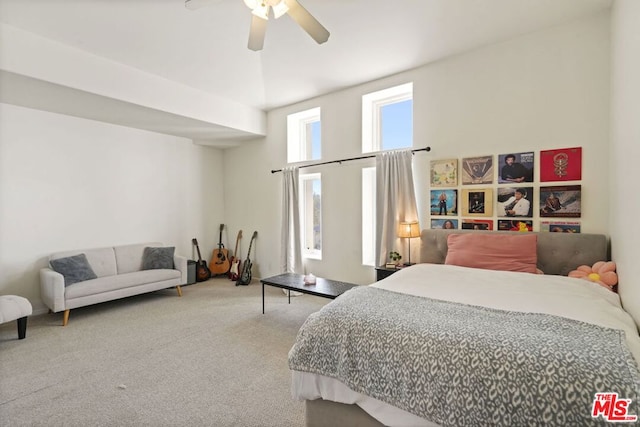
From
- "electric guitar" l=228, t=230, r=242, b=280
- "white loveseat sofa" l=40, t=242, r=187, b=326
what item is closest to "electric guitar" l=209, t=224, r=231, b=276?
"electric guitar" l=228, t=230, r=242, b=280

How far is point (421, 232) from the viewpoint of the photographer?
3.42 metres

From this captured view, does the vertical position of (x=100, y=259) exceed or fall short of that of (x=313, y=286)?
it exceeds it

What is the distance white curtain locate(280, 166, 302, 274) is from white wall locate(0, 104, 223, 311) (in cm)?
186

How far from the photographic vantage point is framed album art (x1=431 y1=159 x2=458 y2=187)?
327 centimetres

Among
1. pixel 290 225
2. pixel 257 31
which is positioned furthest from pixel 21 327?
pixel 257 31

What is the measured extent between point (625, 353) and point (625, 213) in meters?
1.26

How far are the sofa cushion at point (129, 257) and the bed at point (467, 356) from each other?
3737mm

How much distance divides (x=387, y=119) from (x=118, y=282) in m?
4.15

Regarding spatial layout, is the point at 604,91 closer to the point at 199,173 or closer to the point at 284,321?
the point at 284,321

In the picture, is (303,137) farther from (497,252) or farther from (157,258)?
Result: (497,252)

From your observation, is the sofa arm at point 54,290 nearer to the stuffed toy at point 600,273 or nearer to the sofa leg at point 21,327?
the sofa leg at point 21,327

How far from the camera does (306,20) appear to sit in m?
2.12

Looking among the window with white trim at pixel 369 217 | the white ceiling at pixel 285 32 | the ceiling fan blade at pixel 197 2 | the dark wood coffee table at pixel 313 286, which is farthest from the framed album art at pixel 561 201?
the ceiling fan blade at pixel 197 2

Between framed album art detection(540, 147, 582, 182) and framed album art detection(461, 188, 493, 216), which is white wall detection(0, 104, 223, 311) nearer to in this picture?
framed album art detection(461, 188, 493, 216)
